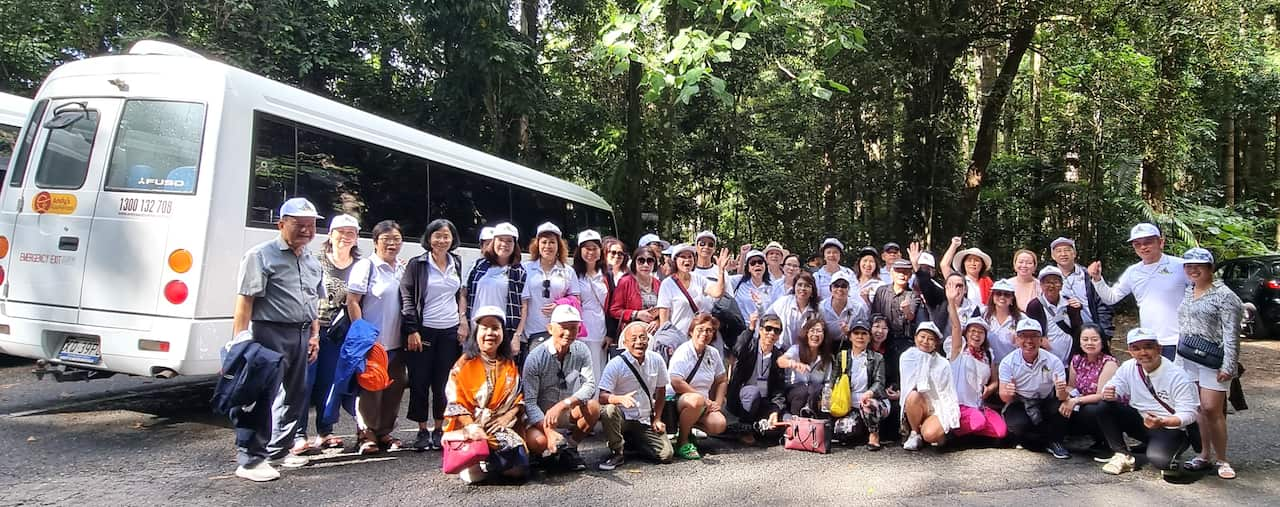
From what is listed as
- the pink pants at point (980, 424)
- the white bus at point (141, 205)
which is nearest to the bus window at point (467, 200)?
the white bus at point (141, 205)

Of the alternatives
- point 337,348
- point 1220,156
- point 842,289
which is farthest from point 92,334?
point 1220,156

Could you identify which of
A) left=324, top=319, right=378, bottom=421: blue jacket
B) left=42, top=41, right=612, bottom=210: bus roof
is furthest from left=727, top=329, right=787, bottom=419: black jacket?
left=42, top=41, right=612, bottom=210: bus roof

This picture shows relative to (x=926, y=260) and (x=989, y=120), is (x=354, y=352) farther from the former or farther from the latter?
(x=989, y=120)

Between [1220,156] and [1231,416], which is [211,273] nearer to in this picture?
[1231,416]

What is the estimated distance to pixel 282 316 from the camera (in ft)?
14.5

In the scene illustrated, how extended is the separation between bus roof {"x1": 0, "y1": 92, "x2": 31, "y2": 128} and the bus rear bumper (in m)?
4.34

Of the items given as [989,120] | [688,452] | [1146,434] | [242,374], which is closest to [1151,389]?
[1146,434]

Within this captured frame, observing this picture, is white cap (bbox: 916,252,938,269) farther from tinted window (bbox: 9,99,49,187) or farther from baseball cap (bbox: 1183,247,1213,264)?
tinted window (bbox: 9,99,49,187)

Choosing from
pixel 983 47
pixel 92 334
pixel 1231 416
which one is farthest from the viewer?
pixel 983 47

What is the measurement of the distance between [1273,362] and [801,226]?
8.12 m

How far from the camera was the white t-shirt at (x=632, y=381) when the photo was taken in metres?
5.12

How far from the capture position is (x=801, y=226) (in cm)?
1619

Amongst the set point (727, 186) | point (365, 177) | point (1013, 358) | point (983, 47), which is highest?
point (983, 47)

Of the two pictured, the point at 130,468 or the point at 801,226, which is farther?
the point at 801,226
